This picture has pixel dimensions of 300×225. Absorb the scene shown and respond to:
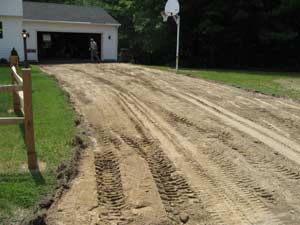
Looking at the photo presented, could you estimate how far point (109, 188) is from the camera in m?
5.16

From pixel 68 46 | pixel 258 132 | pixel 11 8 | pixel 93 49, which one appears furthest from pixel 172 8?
pixel 258 132

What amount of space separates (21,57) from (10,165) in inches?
887

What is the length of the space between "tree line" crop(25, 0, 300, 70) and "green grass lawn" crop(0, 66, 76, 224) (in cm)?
1744

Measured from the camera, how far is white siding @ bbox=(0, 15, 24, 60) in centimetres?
2636

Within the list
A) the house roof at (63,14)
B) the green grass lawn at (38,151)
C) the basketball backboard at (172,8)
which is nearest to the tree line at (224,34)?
the house roof at (63,14)

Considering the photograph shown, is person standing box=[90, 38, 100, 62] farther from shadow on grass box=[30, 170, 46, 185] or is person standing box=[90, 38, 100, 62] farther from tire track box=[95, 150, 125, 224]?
shadow on grass box=[30, 170, 46, 185]

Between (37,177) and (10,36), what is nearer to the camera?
(37,177)

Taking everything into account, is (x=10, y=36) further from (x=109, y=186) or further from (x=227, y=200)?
(x=227, y=200)

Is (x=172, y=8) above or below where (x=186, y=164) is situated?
above

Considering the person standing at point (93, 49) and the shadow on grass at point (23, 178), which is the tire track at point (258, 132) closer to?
the shadow on grass at point (23, 178)

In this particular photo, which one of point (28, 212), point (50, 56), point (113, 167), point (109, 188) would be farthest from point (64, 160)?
point (50, 56)

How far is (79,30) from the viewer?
2984cm

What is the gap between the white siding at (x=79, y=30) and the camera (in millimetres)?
27812

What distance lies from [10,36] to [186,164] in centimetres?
2327
